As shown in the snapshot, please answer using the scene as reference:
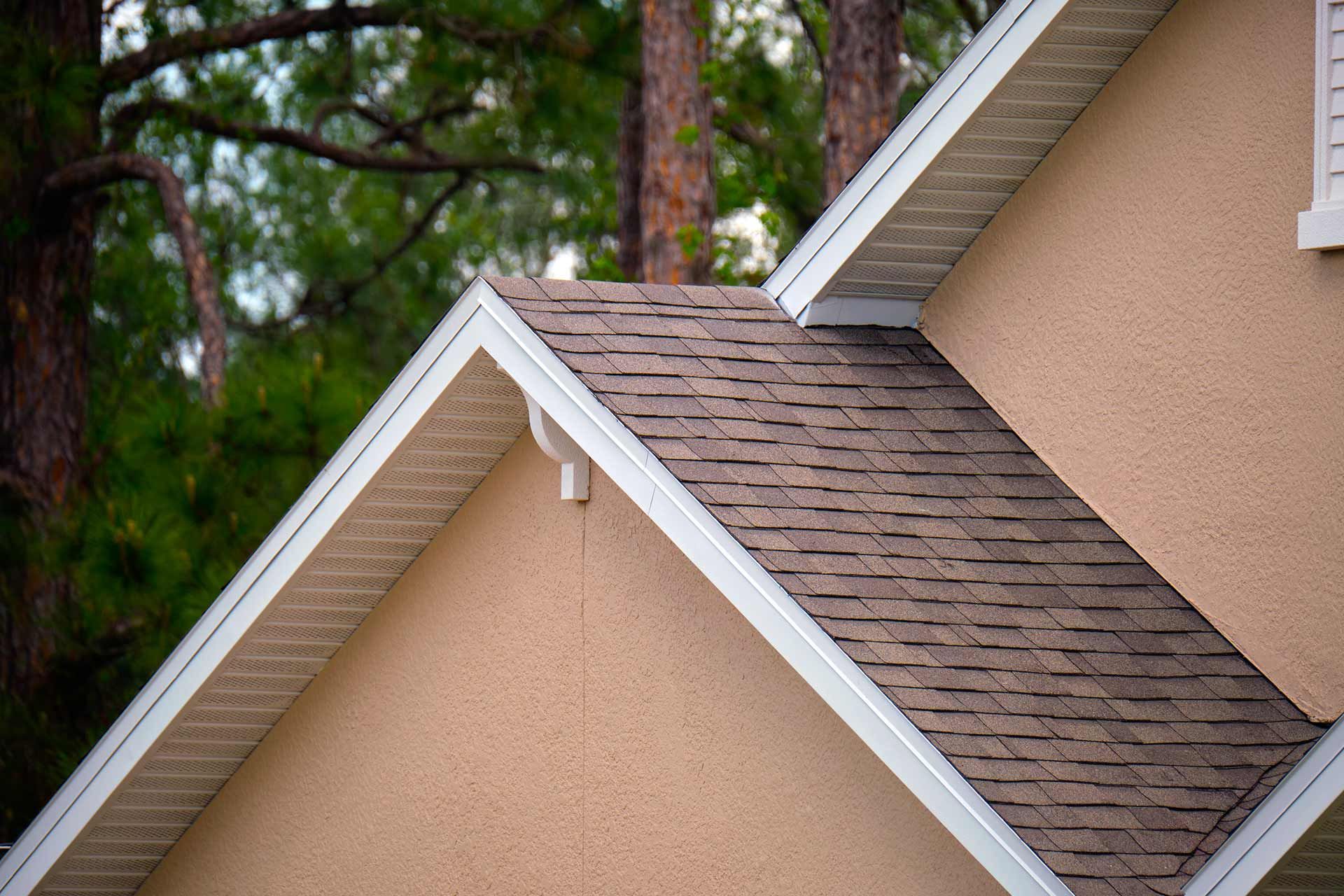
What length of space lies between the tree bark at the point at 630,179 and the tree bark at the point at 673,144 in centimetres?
277

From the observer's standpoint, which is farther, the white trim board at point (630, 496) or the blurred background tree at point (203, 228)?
the blurred background tree at point (203, 228)

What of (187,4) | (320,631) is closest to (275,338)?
(187,4)

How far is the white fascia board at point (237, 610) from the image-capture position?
617cm

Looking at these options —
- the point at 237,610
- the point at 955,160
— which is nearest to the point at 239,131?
the point at 237,610

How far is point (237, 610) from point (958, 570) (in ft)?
9.16

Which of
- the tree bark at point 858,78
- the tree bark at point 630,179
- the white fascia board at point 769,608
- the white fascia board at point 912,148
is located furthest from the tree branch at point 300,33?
the white fascia board at point 769,608

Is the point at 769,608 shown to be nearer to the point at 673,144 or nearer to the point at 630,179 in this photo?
the point at 673,144

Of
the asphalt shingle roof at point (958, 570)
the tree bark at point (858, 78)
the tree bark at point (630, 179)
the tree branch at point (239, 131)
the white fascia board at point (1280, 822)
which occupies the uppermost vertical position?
the tree branch at point (239, 131)

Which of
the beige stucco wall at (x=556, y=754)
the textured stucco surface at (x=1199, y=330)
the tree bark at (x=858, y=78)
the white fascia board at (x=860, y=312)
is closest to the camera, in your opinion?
the beige stucco wall at (x=556, y=754)

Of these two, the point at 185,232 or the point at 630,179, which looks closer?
the point at 185,232

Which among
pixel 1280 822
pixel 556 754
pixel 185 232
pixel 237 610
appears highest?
pixel 185 232

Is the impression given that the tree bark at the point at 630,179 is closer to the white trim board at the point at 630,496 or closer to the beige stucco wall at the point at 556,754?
the beige stucco wall at the point at 556,754

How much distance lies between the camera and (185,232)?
12.4m

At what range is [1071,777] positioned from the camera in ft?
16.8
